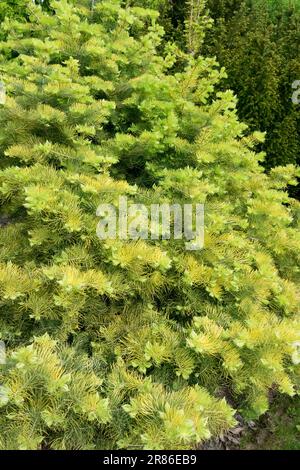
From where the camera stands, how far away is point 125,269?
93.7 inches

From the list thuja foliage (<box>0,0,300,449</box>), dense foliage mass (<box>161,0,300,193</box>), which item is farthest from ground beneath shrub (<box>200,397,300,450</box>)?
dense foliage mass (<box>161,0,300,193</box>)

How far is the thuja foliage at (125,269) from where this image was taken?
6.55ft

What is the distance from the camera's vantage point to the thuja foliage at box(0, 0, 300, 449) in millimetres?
1997

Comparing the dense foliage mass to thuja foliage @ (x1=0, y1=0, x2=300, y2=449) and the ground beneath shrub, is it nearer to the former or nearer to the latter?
thuja foliage @ (x1=0, y1=0, x2=300, y2=449)

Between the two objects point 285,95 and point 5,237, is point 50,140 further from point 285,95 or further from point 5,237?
point 285,95

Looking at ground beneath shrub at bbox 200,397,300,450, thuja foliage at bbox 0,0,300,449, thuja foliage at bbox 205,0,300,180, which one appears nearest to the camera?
thuja foliage at bbox 0,0,300,449

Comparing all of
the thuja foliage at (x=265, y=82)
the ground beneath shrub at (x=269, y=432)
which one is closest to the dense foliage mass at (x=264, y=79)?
the thuja foliage at (x=265, y=82)

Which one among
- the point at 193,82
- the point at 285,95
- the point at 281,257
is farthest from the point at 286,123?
the point at 281,257

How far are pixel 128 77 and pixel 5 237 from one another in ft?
5.15

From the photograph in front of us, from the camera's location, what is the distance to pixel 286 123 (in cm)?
430

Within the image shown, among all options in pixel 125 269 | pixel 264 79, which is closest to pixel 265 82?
pixel 264 79

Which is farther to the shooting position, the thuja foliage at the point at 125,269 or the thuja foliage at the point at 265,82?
the thuja foliage at the point at 265,82

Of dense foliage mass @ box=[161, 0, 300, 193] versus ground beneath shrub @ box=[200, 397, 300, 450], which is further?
dense foliage mass @ box=[161, 0, 300, 193]

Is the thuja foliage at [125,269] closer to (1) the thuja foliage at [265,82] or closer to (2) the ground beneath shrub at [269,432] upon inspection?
(2) the ground beneath shrub at [269,432]
